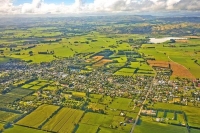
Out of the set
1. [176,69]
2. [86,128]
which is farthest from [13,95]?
[176,69]

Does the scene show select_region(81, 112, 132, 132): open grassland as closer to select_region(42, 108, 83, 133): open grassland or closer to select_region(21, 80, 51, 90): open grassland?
select_region(42, 108, 83, 133): open grassland

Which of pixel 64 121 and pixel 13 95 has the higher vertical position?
pixel 13 95

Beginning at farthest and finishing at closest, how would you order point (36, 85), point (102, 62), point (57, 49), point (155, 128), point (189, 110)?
point (57, 49) → point (102, 62) → point (36, 85) → point (189, 110) → point (155, 128)

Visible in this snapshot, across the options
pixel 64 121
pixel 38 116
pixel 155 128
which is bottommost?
pixel 155 128

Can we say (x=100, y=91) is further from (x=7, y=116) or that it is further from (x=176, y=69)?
(x=176, y=69)

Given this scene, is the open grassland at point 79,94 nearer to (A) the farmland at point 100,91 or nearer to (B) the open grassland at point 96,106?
(A) the farmland at point 100,91

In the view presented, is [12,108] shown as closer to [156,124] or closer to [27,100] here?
[27,100]

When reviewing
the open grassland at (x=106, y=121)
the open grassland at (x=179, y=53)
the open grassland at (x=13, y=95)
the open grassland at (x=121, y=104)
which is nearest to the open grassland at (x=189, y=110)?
the open grassland at (x=121, y=104)
